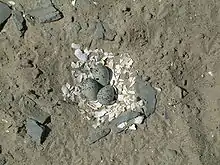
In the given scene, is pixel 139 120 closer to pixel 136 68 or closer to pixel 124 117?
pixel 124 117

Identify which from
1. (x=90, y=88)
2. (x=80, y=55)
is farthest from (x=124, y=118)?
(x=80, y=55)

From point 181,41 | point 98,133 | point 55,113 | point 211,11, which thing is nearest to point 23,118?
point 55,113

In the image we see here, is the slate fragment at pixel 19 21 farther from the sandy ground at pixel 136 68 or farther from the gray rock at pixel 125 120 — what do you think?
the gray rock at pixel 125 120

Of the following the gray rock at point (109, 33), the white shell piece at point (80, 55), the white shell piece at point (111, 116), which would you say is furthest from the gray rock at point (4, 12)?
the white shell piece at point (111, 116)

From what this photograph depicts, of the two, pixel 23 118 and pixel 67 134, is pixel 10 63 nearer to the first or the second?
pixel 23 118

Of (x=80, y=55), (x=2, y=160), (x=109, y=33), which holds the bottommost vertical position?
(x=2, y=160)

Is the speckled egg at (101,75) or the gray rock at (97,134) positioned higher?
the speckled egg at (101,75)

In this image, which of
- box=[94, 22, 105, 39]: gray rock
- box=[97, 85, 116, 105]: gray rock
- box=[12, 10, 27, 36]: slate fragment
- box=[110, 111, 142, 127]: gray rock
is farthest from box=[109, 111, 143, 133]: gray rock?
box=[12, 10, 27, 36]: slate fragment
